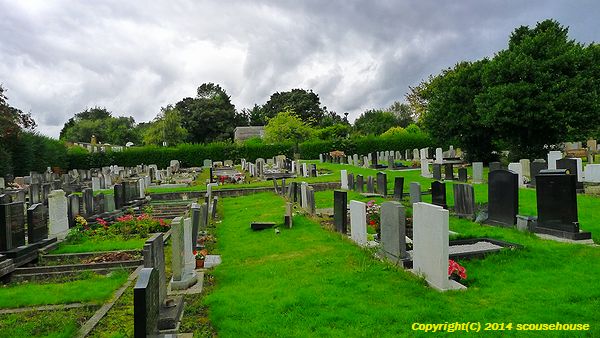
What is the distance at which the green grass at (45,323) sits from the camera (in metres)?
5.20

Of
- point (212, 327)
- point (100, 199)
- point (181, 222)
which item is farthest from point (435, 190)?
point (100, 199)

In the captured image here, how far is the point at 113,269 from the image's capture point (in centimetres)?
830

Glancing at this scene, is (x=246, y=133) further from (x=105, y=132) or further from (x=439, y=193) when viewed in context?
(x=439, y=193)

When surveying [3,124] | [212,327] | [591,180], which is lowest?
[212,327]

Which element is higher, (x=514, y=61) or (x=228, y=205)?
(x=514, y=61)

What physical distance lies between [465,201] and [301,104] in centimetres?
7203

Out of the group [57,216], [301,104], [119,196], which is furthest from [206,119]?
[57,216]

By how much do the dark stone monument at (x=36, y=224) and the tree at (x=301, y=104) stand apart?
70847 mm

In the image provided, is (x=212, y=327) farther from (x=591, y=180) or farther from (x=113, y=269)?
(x=591, y=180)

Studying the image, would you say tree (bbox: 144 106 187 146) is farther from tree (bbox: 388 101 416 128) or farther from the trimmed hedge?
tree (bbox: 388 101 416 128)

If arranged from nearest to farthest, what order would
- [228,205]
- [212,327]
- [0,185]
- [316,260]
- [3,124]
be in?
[212,327]
[316,260]
[228,205]
[0,185]
[3,124]

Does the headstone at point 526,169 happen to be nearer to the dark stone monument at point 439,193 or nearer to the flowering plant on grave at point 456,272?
the dark stone monument at point 439,193

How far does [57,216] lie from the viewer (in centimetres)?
1142

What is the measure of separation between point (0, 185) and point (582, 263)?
2532 cm
